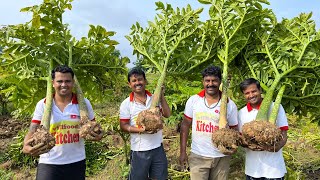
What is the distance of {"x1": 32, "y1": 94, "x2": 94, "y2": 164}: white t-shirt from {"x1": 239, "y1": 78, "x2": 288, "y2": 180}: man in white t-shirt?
6.28ft

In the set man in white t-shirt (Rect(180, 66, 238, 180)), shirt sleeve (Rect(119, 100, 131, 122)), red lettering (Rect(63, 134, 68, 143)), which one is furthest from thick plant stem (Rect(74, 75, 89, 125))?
man in white t-shirt (Rect(180, 66, 238, 180))

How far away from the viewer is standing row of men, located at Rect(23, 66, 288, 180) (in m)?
3.82

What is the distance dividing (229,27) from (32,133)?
2872 millimetres

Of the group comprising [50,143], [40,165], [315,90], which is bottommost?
[40,165]

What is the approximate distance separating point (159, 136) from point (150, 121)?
1.58 ft

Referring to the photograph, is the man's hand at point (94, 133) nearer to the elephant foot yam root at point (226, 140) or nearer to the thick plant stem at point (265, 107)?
the elephant foot yam root at point (226, 140)

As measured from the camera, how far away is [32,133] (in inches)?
148

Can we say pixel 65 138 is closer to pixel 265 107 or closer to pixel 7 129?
pixel 265 107

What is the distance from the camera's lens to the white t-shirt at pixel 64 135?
382 cm

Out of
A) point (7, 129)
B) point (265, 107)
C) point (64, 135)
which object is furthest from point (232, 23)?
point (7, 129)

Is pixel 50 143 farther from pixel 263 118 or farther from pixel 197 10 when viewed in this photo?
pixel 197 10

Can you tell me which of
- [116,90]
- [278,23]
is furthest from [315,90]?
[116,90]

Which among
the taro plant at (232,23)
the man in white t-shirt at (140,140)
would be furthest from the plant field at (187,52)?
the man in white t-shirt at (140,140)

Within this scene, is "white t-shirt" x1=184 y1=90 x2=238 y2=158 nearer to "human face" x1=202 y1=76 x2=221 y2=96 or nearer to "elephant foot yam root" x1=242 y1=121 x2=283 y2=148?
"human face" x1=202 y1=76 x2=221 y2=96
